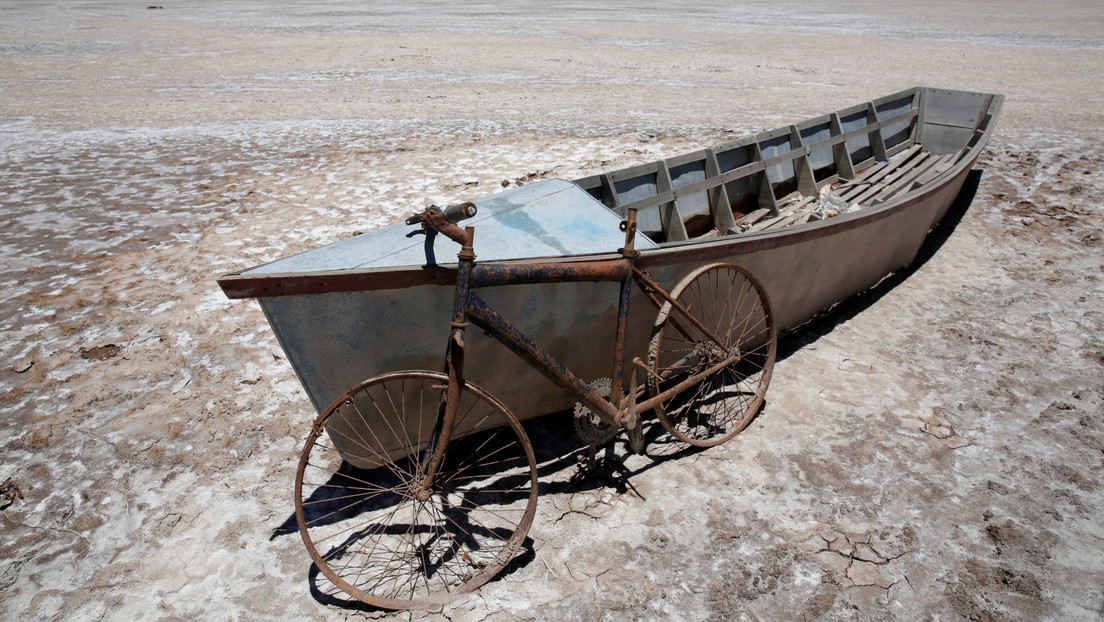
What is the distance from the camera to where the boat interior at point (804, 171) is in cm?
531

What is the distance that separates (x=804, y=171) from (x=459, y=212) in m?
5.46

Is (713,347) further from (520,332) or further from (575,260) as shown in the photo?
(520,332)

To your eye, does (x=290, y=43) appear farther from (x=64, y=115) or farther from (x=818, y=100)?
(x=818, y=100)

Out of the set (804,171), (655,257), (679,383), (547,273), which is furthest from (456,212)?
(804,171)

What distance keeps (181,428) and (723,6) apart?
41.4 metres

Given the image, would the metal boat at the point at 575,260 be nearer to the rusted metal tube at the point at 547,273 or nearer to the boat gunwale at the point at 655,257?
the boat gunwale at the point at 655,257

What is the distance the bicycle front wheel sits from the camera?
2.80m

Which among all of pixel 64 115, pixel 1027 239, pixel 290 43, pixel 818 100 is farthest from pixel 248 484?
pixel 290 43

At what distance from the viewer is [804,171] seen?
6.84 metres

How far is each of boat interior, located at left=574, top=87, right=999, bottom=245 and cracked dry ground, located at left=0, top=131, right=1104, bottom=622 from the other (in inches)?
60.8

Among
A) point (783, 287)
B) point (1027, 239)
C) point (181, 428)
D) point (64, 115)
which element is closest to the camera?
point (181, 428)

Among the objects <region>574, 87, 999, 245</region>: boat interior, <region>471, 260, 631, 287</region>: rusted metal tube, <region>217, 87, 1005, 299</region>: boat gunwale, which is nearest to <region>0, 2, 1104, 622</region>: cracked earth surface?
<region>574, 87, 999, 245</region>: boat interior

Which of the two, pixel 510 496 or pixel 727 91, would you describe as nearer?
pixel 510 496

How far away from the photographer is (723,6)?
37.2 meters
